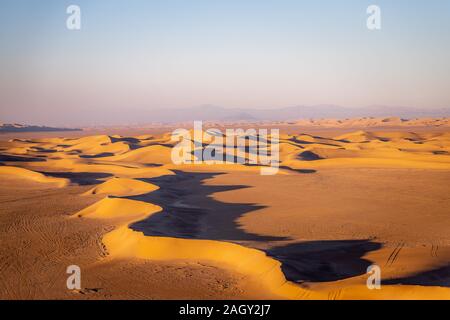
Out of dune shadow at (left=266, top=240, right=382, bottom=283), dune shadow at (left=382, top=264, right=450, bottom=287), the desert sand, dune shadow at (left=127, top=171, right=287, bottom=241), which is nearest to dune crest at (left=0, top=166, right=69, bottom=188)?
the desert sand

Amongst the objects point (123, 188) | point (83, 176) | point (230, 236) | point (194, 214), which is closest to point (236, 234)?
point (230, 236)

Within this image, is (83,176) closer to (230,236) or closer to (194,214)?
(194,214)

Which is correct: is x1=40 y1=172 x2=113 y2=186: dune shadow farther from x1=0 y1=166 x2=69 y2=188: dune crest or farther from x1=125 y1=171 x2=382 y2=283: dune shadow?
x1=125 y1=171 x2=382 y2=283: dune shadow

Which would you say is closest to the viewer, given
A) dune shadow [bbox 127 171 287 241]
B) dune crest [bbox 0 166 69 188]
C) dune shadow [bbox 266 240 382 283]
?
dune shadow [bbox 266 240 382 283]

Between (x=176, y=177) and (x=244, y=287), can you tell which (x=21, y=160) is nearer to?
(x=176, y=177)

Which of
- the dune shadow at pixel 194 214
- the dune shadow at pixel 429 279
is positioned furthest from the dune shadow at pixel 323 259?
the dune shadow at pixel 194 214
